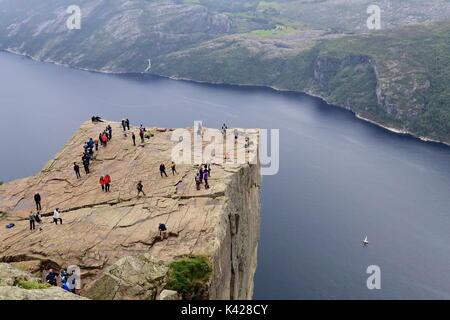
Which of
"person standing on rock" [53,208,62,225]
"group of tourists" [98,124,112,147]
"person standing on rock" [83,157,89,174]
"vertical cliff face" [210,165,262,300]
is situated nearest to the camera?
"vertical cliff face" [210,165,262,300]

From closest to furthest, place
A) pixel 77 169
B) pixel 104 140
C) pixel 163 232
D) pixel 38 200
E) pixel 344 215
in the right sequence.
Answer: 1. pixel 163 232
2. pixel 38 200
3. pixel 77 169
4. pixel 104 140
5. pixel 344 215

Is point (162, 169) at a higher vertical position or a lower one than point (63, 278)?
higher

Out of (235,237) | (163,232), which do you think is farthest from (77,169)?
(235,237)

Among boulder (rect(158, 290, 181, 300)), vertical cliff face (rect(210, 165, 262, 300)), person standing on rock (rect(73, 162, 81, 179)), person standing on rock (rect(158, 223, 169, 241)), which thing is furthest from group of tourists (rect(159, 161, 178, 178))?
boulder (rect(158, 290, 181, 300))

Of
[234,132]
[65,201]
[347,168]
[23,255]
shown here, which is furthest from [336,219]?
[23,255]

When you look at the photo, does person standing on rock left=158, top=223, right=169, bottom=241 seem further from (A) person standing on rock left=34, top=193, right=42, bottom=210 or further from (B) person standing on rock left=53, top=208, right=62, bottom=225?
(A) person standing on rock left=34, top=193, right=42, bottom=210

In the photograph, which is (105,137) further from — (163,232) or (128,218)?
(163,232)

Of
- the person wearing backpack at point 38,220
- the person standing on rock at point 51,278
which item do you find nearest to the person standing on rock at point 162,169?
the person wearing backpack at point 38,220
